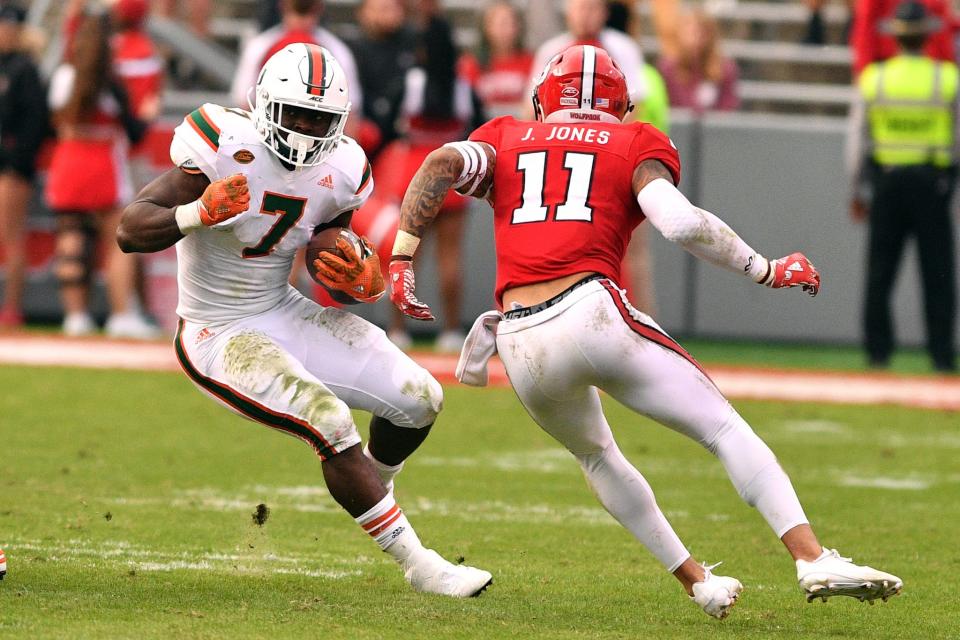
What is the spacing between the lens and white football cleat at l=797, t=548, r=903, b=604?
4020 mm

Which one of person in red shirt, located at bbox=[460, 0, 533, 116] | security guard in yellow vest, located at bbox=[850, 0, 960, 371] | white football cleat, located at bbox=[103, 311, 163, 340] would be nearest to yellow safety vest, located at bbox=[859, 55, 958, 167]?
security guard in yellow vest, located at bbox=[850, 0, 960, 371]

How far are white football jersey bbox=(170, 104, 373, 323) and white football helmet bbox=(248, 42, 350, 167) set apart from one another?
7 centimetres

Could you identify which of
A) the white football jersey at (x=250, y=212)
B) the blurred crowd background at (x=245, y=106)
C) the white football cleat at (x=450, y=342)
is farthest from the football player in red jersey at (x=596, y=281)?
the white football cleat at (x=450, y=342)

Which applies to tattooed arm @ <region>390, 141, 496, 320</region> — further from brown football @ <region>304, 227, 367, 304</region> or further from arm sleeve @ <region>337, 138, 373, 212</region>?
arm sleeve @ <region>337, 138, 373, 212</region>

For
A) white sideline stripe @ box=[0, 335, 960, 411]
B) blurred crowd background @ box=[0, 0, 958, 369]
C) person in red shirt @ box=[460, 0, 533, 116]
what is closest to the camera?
white sideline stripe @ box=[0, 335, 960, 411]

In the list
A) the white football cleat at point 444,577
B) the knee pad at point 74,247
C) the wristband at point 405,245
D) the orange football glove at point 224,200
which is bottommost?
the knee pad at point 74,247

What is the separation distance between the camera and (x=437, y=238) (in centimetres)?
1059

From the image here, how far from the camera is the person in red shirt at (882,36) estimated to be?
1028 centimetres

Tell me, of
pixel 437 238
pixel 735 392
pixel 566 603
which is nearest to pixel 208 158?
pixel 566 603

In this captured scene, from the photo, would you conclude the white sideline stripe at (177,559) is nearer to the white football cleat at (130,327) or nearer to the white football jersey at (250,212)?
the white football jersey at (250,212)

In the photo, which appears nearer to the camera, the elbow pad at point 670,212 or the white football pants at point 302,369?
the elbow pad at point 670,212

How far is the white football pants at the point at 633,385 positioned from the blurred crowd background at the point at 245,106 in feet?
17.0

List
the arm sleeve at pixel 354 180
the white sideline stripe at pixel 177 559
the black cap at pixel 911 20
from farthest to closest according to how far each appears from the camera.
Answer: the black cap at pixel 911 20
the arm sleeve at pixel 354 180
the white sideline stripe at pixel 177 559

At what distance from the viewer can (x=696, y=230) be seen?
4.29m
